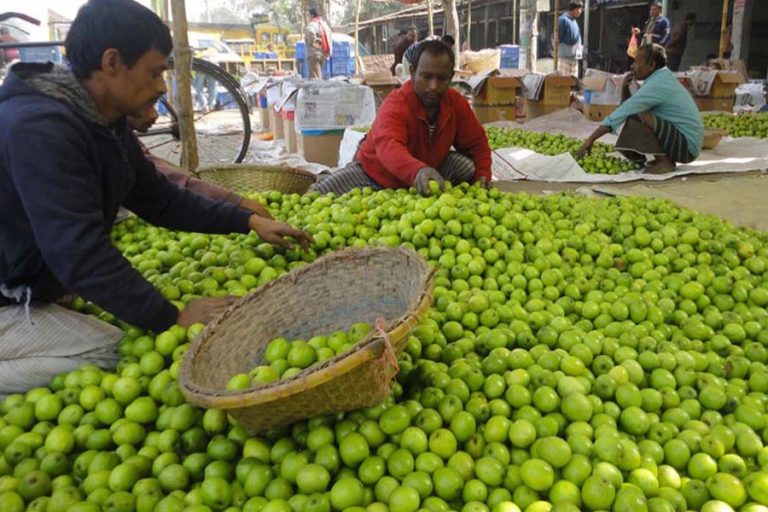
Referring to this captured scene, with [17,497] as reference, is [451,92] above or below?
above

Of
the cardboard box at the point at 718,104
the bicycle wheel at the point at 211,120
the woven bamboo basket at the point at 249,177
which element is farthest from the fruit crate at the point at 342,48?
the woven bamboo basket at the point at 249,177

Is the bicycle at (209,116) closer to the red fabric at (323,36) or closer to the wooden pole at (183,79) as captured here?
the wooden pole at (183,79)

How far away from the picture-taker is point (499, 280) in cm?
313

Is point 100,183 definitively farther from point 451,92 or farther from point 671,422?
point 451,92

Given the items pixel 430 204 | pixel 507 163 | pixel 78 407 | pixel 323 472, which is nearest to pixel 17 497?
pixel 78 407

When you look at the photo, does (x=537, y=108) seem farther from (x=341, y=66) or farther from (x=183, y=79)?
(x=341, y=66)

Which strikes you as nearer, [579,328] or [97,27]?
[97,27]

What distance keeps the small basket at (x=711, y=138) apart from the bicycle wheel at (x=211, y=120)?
6.14 m

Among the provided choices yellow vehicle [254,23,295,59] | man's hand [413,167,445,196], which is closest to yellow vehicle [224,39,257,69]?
yellow vehicle [254,23,295,59]

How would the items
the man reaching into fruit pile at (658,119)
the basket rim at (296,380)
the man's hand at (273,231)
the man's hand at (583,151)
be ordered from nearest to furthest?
1. the basket rim at (296,380)
2. the man's hand at (273,231)
3. the man reaching into fruit pile at (658,119)
4. the man's hand at (583,151)

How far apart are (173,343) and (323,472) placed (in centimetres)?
85

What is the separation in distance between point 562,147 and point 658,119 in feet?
4.75

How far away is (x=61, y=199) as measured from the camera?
2043 mm

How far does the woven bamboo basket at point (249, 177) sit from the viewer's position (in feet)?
17.2
